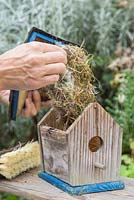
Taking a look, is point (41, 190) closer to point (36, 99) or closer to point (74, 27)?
point (36, 99)

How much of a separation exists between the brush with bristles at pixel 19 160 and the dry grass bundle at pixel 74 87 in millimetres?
225

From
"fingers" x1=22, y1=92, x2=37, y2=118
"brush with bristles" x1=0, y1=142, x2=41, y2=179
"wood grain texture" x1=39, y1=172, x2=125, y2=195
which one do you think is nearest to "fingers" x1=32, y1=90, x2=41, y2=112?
"fingers" x1=22, y1=92, x2=37, y2=118

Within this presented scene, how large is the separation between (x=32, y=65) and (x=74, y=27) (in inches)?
73.4

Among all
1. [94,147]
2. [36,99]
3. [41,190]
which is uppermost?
[36,99]

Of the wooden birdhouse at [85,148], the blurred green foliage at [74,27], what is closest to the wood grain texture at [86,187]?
the wooden birdhouse at [85,148]

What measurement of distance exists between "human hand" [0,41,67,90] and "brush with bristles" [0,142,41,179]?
0.98ft

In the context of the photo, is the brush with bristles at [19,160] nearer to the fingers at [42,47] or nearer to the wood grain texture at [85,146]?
the wood grain texture at [85,146]

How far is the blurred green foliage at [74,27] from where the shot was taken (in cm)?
310

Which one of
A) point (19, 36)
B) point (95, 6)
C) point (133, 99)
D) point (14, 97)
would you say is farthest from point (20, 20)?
point (14, 97)

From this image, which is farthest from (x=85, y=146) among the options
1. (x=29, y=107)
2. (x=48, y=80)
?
(x=29, y=107)

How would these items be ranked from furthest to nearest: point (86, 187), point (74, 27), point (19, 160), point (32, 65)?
point (74, 27), point (19, 160), point (86, 187), point (32, 65)

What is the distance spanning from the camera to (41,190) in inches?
60.7

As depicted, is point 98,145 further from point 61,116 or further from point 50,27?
point 50,27

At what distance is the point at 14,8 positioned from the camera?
128 inches
